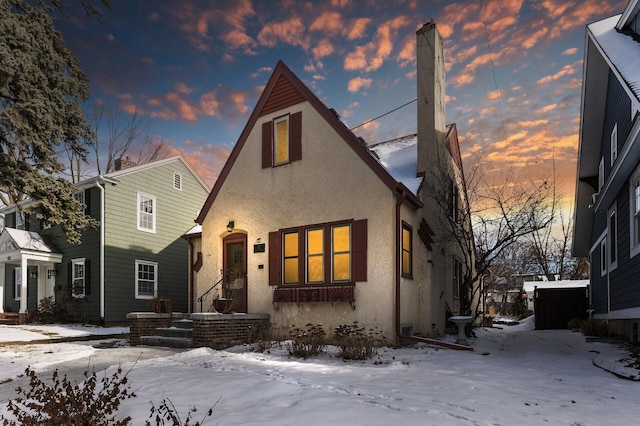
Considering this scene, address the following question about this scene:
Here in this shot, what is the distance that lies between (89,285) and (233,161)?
9.80 m

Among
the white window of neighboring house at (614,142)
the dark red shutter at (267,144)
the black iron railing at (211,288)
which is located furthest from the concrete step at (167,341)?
the white window of neighboring house at (614,142)

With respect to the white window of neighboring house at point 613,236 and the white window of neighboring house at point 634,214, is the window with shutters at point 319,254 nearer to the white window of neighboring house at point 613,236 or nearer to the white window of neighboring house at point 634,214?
the white window of neighboring house at point 634,214

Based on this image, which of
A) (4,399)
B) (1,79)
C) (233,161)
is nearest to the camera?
(4,399)

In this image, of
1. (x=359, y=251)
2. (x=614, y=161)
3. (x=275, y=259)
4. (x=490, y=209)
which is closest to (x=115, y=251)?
(x=275, y=259)

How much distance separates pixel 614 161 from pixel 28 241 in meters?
21.6

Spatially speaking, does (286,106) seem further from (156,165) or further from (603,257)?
(603,257)

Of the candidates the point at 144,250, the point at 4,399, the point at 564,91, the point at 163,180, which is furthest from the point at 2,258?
the point at 564,91

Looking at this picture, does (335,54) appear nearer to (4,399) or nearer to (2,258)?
(4,399)

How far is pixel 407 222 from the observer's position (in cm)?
1117

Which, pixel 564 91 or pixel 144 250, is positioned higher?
pixel 564 91

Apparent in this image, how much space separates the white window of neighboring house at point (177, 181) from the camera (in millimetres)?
21531

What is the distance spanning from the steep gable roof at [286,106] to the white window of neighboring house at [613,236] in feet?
17.4

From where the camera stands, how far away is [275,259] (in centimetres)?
1170

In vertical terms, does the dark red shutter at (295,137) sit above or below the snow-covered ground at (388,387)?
above
